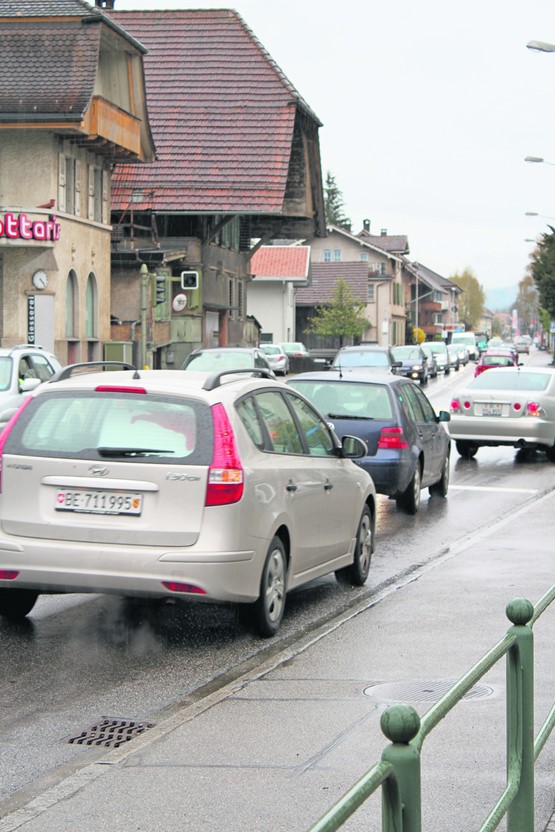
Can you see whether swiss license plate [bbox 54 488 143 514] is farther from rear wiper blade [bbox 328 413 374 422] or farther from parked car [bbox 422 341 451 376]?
parked car [bbox 422 341 451 376]

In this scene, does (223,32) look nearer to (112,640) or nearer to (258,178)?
(258,178)

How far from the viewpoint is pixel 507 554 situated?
1228 centimetres

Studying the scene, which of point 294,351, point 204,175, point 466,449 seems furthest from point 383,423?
point 294,351

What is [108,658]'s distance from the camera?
7801 millimetres

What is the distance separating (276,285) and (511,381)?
216 feet

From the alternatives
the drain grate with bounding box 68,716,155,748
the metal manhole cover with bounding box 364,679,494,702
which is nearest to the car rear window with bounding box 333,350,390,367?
the metal manhole cover with bounding box 364,679,494,702

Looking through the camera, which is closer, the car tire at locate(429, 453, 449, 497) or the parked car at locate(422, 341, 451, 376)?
the car tire at locate(429, 453, 449, 497)

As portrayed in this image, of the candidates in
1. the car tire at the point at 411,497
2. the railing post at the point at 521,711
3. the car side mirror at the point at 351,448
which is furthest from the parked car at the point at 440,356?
the railing post at the point at 521,711

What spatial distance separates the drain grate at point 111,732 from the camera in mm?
6086

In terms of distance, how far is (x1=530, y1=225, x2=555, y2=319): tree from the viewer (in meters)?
76.2

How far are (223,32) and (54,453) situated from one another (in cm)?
4935

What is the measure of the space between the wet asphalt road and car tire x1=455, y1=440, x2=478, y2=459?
10842 mm

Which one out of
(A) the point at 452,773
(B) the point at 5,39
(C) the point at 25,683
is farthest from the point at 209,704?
(B) the point at 5,39

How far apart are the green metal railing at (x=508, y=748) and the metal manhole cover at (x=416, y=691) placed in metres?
2.02
